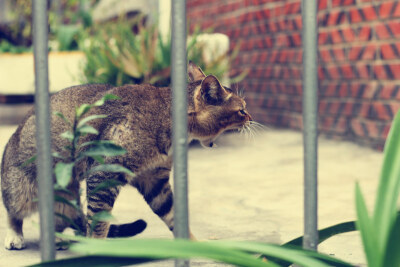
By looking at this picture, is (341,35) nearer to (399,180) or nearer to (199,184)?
(199,184)

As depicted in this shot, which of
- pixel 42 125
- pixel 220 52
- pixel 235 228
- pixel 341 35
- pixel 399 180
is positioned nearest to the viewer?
pixel 42 125

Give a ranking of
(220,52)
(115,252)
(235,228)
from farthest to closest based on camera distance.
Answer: (220,52)
(235,228)
(115,252)

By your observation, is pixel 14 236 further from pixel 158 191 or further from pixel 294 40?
pixel 294 40

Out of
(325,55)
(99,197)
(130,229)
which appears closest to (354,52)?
(325,55)

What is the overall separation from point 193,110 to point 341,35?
2795 millimetres

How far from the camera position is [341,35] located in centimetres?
482

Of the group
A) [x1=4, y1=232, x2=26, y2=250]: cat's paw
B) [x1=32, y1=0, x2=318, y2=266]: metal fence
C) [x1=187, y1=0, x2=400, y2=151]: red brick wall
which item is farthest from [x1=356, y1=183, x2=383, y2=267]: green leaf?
[x1=187, y1=0, x2=400, y2=151]: red brick wall

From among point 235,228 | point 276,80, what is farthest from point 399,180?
point 276,80

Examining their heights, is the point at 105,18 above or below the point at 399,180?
above

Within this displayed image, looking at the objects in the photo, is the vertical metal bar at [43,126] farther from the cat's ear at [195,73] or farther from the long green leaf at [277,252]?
the cat's ear at [195,73]

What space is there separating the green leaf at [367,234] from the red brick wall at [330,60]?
3.08 meters

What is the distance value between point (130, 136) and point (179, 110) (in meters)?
0.91

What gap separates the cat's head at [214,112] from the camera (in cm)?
231

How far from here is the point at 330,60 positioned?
498 cm
